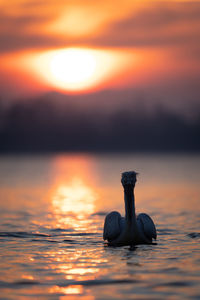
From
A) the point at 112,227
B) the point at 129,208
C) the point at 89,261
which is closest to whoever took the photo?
the point at 89,261

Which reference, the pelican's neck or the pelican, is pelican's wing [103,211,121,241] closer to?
the pelican

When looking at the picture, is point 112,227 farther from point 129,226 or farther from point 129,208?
point 129,208

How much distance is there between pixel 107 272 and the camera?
41.9ft

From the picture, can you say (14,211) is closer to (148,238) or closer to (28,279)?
(148,238)

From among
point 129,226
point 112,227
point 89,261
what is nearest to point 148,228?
point 129,226

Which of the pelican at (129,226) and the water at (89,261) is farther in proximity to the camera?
the pelican at (129,226)

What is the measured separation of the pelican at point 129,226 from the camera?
1554cm

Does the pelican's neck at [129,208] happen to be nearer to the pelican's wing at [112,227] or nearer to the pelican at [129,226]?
the pelican at [129,226]

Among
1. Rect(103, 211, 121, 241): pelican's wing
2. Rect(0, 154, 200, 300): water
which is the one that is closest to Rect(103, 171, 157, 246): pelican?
Rect(103, 211, 121, 241): pelican's wing

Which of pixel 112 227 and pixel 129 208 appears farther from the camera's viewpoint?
pixel 112 227

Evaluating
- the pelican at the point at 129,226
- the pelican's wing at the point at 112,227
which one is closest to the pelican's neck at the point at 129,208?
the pelican at the point at 129,226

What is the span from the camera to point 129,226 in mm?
15562

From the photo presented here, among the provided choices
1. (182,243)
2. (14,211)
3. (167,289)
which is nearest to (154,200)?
(14,211)

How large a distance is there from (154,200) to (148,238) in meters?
16.3
